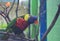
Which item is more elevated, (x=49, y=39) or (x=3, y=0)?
(x=3, y=0)

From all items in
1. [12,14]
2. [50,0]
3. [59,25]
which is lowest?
[12,14]

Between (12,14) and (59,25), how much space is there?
1.03m

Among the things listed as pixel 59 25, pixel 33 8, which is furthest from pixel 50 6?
pixel 33 8

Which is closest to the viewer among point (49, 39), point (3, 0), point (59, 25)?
point (59, 25)

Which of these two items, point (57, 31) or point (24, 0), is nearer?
point (57, 31)

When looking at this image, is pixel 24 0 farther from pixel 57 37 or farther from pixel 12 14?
pixel 57 37

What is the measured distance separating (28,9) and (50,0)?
3.07 feet

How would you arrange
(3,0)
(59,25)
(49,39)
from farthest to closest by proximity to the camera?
(3,0), (49,39), (59,25)

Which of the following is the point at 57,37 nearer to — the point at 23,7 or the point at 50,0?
the point at 50,0

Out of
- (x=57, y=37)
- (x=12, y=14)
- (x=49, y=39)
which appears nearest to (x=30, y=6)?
(x=12, y=14)

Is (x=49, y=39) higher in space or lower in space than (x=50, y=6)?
lower

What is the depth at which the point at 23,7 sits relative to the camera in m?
1.72

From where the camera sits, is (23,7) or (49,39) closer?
(49,39)

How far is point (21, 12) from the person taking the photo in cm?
169
